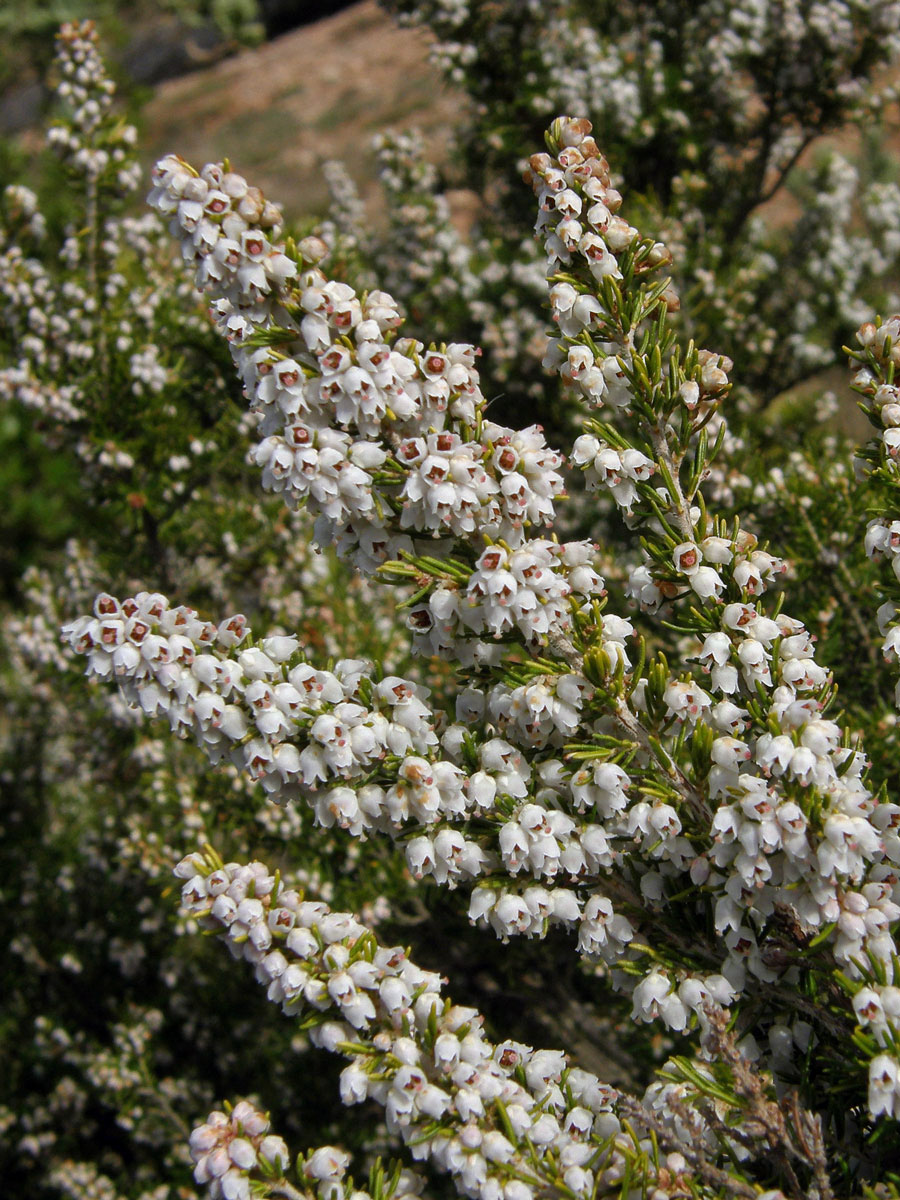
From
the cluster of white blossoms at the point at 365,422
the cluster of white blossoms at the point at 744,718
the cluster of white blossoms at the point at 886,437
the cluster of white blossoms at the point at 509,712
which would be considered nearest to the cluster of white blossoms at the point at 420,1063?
the cluster of white blossoms at the point at 509,712

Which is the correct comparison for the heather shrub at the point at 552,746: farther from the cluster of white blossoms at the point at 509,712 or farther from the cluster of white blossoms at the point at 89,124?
the cluster of white blossoms at the point at 89,124

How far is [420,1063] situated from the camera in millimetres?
2393

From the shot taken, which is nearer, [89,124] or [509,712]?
[509,712]

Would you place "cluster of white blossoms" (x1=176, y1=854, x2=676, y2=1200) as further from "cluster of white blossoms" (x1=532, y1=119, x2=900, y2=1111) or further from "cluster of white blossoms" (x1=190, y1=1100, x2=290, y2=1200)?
"cluster of white blossoms" (x1=532, y1=119, x2=900, y2=1111)

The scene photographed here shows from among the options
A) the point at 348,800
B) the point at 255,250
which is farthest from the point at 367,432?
the point at 348,800

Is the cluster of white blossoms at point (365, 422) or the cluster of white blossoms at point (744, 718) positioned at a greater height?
the cluster of white blossoms at point (365, 422)

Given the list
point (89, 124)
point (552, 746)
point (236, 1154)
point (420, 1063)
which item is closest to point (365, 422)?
point (552, 746)

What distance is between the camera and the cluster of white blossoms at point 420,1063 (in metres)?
2.26

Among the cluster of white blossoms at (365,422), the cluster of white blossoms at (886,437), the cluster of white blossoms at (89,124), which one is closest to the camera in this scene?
the cluster of white blossoms at (365,422)

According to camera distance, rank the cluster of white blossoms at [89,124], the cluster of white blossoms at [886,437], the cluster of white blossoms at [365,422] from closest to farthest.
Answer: the cluster of white blossoms at [365,422]
the cluster of white blossoms at [886,437]
the cluster of white blossoms at [89,124]

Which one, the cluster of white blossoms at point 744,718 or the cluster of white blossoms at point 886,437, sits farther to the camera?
the cluster of white blossoms at point 886,437

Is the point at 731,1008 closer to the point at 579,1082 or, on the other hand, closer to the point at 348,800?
the point at 579,1082

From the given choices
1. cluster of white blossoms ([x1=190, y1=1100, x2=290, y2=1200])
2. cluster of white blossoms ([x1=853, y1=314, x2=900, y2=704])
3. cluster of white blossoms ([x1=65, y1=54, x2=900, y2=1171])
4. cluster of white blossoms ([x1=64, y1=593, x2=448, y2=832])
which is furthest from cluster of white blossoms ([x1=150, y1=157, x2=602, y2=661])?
cluster of white blossoms ([x1=190, y1=1100, x2=290, y2=1200])

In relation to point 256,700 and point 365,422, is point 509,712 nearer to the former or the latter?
point 256,700
